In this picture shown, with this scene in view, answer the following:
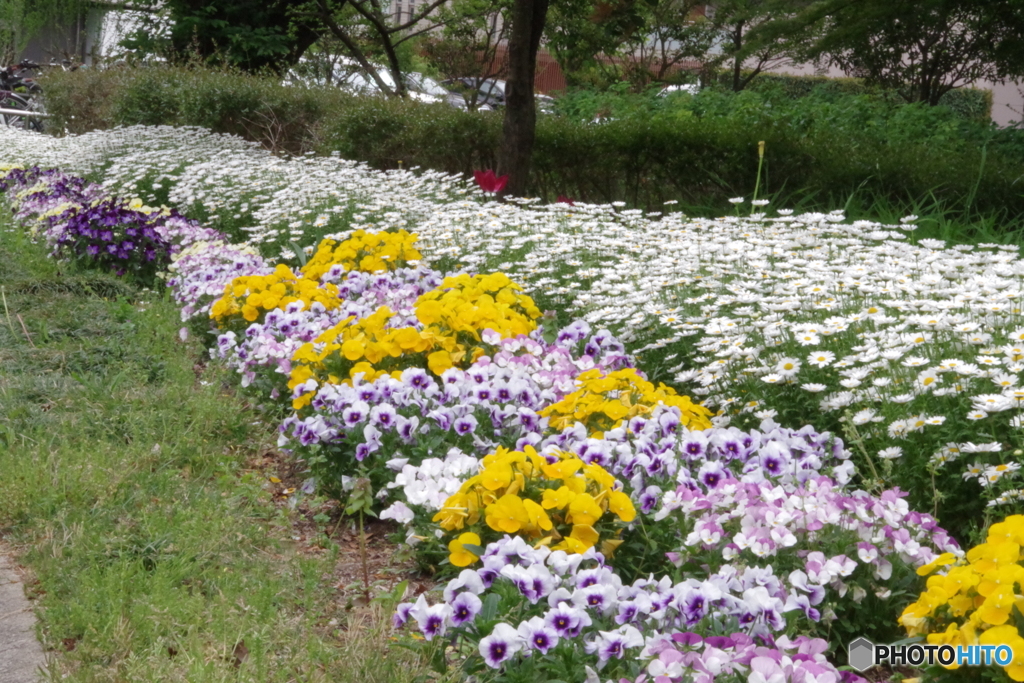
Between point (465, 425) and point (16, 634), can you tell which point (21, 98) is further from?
point (16, 634)

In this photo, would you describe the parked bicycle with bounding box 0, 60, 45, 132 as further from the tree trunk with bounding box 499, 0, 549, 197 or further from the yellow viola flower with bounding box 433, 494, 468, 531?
the yellow viola flower with bounding box 433, 494, 468, 531

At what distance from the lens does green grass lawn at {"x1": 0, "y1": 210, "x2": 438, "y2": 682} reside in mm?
2381

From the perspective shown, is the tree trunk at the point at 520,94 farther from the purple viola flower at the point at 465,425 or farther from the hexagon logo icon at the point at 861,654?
the hexagon logo icon at the point at 861,654

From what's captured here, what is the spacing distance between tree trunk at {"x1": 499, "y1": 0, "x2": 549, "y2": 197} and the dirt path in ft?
19.0

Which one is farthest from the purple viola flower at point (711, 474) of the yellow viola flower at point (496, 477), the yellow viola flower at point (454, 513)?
the yellow viola flower at point (454, 513)

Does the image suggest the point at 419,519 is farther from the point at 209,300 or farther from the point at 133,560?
the point at 209,300

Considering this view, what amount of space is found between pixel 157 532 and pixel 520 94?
565 centimetres

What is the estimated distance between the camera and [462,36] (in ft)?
57.3

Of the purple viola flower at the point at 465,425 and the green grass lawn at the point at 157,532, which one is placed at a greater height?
the purple viola flower at the point at 465,425

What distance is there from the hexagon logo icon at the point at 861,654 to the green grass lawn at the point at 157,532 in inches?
39.5

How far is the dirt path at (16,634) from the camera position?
7.61 feet

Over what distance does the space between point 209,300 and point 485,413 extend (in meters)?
2.69

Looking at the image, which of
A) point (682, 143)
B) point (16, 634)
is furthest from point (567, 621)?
point (682, 143)

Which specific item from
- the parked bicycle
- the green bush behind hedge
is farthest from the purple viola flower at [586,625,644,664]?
the parked bicycle
